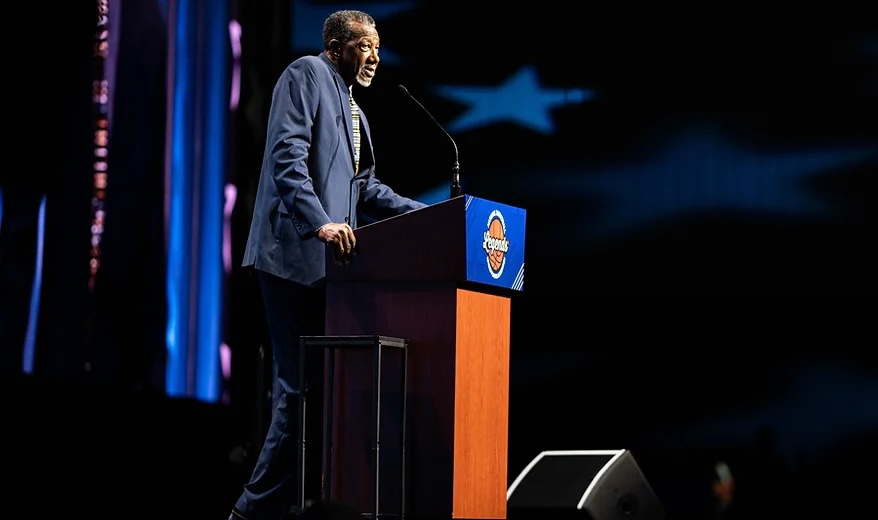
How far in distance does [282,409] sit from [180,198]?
2036 mm

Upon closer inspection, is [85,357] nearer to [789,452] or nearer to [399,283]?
[399,283]

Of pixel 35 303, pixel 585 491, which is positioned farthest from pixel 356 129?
pixel 35 303

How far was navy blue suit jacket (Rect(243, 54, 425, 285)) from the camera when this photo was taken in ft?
10.2

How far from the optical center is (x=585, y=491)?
2.85 m

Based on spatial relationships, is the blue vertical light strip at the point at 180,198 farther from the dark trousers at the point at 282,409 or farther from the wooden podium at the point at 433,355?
the wooden podium at the point at 433,355

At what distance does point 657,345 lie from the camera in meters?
4.88

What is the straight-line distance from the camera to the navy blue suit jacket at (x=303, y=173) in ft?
10.2

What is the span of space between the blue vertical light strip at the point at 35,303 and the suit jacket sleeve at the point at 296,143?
4.41ft

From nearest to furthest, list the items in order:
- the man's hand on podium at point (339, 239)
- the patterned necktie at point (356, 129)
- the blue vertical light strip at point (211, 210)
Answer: the man's hand on podium at point (339, 239) → the patterned necktie at point (356, 129) → the blue vertical light strip at point (211, 210)

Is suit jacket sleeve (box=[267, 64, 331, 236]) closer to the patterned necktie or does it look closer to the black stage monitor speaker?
the patterned necktie

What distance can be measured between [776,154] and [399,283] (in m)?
2.37

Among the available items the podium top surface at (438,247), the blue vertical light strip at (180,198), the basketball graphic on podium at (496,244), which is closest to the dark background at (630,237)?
the blue vertical light strip at (180,198)

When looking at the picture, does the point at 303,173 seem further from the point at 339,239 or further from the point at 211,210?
the point at 211,210

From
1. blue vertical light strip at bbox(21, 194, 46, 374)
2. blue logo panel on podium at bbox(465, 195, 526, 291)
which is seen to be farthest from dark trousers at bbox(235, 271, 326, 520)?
blue vertical light strip at bbox(21, 194, 46, 374)
